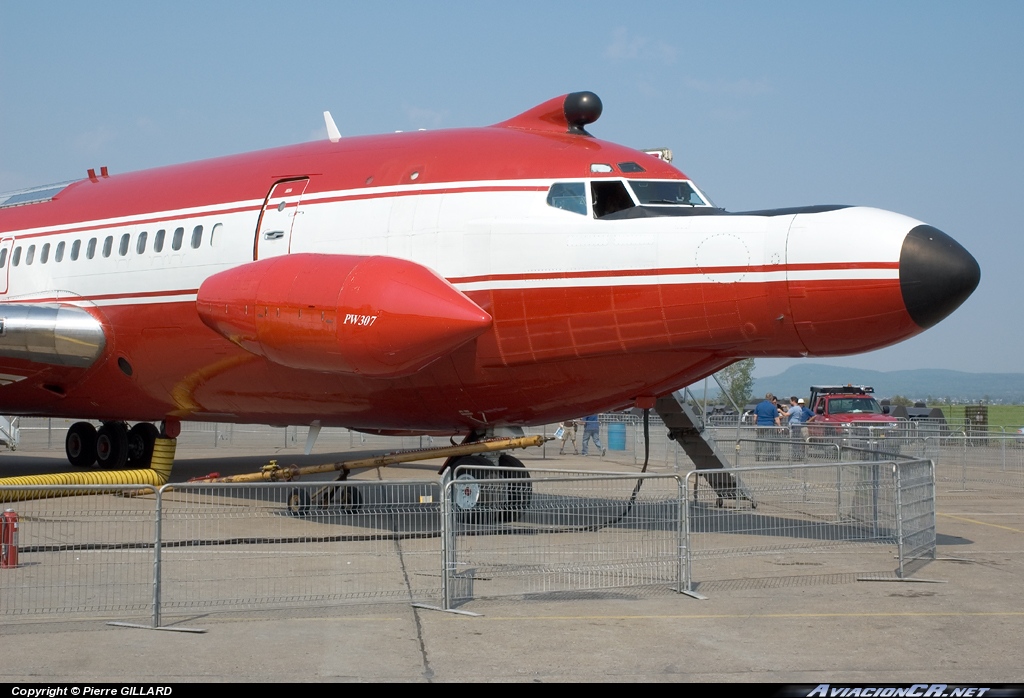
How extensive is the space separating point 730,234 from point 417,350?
353 centimetres

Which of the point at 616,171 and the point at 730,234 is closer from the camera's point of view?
the point at 730,234

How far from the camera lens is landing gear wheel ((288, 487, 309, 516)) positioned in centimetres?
1015

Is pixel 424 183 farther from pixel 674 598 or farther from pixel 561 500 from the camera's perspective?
pixel 674 598

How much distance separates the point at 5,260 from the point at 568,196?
34.5 ft

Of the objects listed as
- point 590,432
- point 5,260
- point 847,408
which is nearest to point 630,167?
point 5,260

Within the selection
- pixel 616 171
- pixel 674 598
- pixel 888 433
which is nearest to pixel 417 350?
pixel 616 171

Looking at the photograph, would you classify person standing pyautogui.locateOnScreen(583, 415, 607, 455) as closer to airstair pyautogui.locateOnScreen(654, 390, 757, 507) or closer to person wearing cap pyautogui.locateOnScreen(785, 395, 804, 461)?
person wearing cap pyautogui.locateOnScreen(785, 395, 804, 461)

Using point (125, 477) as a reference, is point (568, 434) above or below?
above

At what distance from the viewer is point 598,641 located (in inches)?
299

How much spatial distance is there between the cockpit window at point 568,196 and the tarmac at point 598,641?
4.49 m

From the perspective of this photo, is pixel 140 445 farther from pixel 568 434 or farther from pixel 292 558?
pixel 568 434

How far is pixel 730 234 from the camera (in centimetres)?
1110

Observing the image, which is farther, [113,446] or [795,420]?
[795,420]
